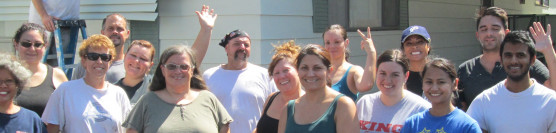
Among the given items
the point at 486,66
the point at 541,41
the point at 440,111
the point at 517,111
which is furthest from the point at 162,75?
the point at 541,41

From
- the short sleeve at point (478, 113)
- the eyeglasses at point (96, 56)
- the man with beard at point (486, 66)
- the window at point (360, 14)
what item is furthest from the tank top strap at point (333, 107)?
the window at point (360, 14)

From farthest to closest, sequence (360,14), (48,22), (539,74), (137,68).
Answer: (360,14), (48,22), (137,68), (539,74)

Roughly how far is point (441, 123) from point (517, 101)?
18.7 inches

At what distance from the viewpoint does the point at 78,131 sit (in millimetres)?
3084

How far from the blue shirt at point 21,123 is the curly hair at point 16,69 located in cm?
16

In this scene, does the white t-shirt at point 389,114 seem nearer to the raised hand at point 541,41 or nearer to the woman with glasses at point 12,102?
the raised hand at point 541,41

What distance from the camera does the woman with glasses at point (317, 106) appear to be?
260cm

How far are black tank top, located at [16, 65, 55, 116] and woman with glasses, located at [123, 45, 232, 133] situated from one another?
→ 76 centimetres

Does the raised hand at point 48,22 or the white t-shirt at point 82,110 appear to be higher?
the raised hand at point 48,22

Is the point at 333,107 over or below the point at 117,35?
below

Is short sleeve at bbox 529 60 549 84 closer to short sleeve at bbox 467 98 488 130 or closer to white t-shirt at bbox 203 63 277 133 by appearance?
short sleeve at bbox 467 98 488 130

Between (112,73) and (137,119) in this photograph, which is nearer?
(137,119)

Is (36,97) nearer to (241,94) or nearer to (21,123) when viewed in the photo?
(21,123)

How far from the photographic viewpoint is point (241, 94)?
141 inches
